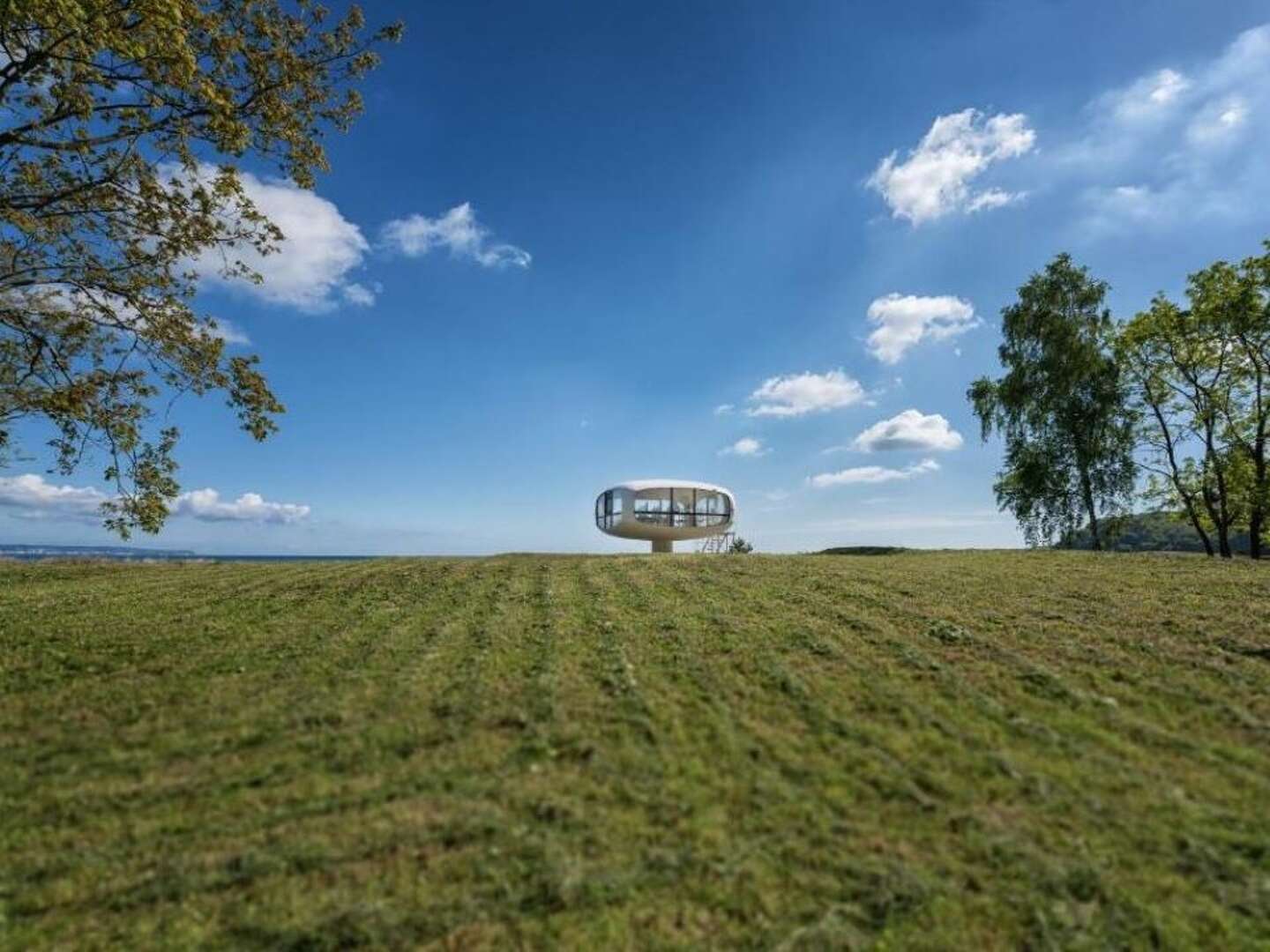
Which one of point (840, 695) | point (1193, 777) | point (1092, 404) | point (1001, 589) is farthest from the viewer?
point (1092, 404)

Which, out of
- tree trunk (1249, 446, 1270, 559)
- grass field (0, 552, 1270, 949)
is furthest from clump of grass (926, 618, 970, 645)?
tree trunk (1249, 446, 1270, 559)

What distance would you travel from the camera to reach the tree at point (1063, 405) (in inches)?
1280

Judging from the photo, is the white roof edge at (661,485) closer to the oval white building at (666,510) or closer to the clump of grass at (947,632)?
the oval white building at (666,510)

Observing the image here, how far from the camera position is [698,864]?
450cm

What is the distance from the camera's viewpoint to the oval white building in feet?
114

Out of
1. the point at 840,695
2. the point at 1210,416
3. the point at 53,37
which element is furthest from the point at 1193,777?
the point at 1210,416

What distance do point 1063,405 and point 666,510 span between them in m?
20.7

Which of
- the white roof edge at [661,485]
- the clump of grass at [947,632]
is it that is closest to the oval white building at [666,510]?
the white roof edge at [661,485]

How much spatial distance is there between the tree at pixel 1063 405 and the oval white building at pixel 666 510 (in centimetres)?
1563

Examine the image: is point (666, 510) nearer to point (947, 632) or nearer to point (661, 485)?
point (661, 485)

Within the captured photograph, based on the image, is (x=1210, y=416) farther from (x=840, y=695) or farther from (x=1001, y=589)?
(x=840, y=695)

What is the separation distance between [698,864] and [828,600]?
8.78 meters

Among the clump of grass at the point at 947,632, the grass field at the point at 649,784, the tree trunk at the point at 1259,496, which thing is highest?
the tree trunk at the point at 1259,496

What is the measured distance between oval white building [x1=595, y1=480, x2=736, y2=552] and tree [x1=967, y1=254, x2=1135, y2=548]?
1563cm
